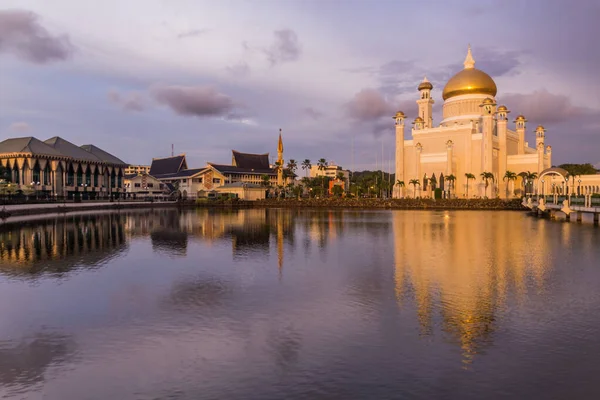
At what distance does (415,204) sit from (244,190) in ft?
121

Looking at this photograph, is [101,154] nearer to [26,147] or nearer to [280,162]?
[26,147]

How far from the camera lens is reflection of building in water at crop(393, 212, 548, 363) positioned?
32.9 ft

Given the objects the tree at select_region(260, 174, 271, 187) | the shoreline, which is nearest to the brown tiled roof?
the tree at select_region(260, 174, 271, 187)

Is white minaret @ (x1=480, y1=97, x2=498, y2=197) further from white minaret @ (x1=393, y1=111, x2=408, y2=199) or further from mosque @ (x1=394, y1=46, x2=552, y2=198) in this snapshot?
white minaret @ (x1=393, y1=111, x2=408, y2=199)

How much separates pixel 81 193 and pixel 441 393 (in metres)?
87.0

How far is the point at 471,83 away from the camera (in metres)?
82.4

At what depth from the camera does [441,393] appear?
22.5 ft

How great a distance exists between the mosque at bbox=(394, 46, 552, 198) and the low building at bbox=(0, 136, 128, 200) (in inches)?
2153

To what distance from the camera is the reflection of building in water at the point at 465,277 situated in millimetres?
10031

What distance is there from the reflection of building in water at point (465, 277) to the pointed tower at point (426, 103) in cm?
6783

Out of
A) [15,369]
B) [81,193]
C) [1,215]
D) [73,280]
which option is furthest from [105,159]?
[15,369]

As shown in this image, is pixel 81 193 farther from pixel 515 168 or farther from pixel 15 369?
pixel 15 369

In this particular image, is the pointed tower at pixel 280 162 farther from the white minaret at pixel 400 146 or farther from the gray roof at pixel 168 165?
the white minaret at pixel 400 146

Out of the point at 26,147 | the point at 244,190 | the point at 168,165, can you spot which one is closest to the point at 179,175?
the point at 168,165
